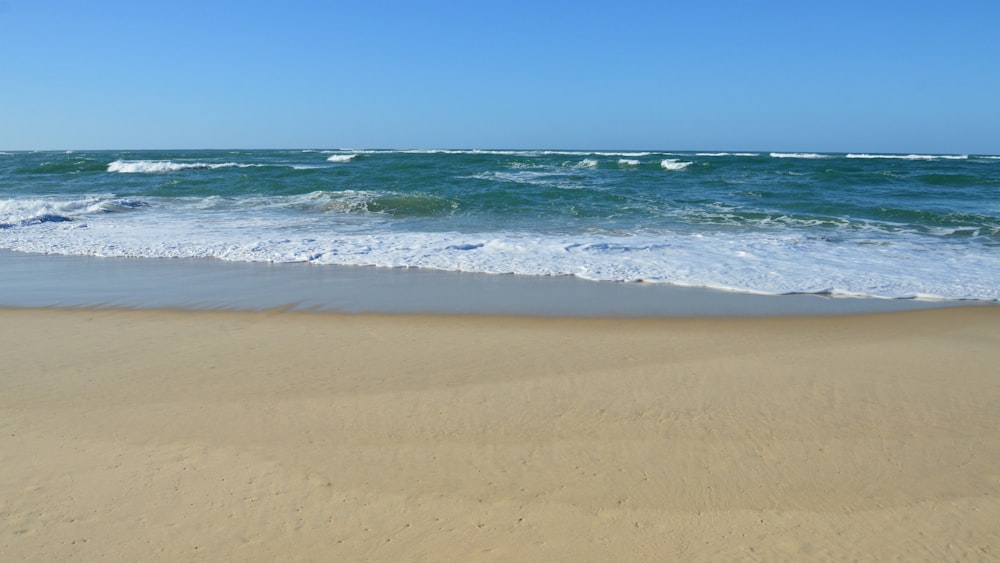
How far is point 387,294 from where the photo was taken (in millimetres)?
7383

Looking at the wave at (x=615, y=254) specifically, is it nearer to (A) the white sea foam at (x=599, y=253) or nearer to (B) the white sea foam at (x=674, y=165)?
(A) the white sea foam at (x=599, y=253)

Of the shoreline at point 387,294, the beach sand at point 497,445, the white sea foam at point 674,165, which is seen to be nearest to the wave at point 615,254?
the shoreline at point 387,294

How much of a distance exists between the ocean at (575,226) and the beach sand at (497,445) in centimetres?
314

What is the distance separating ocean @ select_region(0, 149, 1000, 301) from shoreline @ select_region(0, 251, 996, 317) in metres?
0.44

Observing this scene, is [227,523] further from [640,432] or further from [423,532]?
[640,432]

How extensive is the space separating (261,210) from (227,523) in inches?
566

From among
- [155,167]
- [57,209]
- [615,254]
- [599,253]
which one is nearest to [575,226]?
[599,253]

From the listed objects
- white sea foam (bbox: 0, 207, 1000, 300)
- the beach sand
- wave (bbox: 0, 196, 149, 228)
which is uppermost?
wave (bbox: 0, 196, 149, 228)

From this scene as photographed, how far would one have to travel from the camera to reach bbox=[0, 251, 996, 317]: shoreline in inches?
264

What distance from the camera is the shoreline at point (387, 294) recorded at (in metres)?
6.71

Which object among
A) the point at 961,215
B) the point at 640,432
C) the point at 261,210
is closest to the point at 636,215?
the point at 961,215

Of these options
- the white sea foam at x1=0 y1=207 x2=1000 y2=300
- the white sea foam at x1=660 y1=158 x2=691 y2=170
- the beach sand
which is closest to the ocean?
the white sea foam at x1=0 y1=207 x2=1000 y2=300

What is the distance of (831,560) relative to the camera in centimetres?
269

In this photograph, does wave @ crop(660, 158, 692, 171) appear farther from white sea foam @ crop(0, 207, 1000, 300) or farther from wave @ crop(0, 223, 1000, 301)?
wave @ crop(0, 223, 1000, 301)
